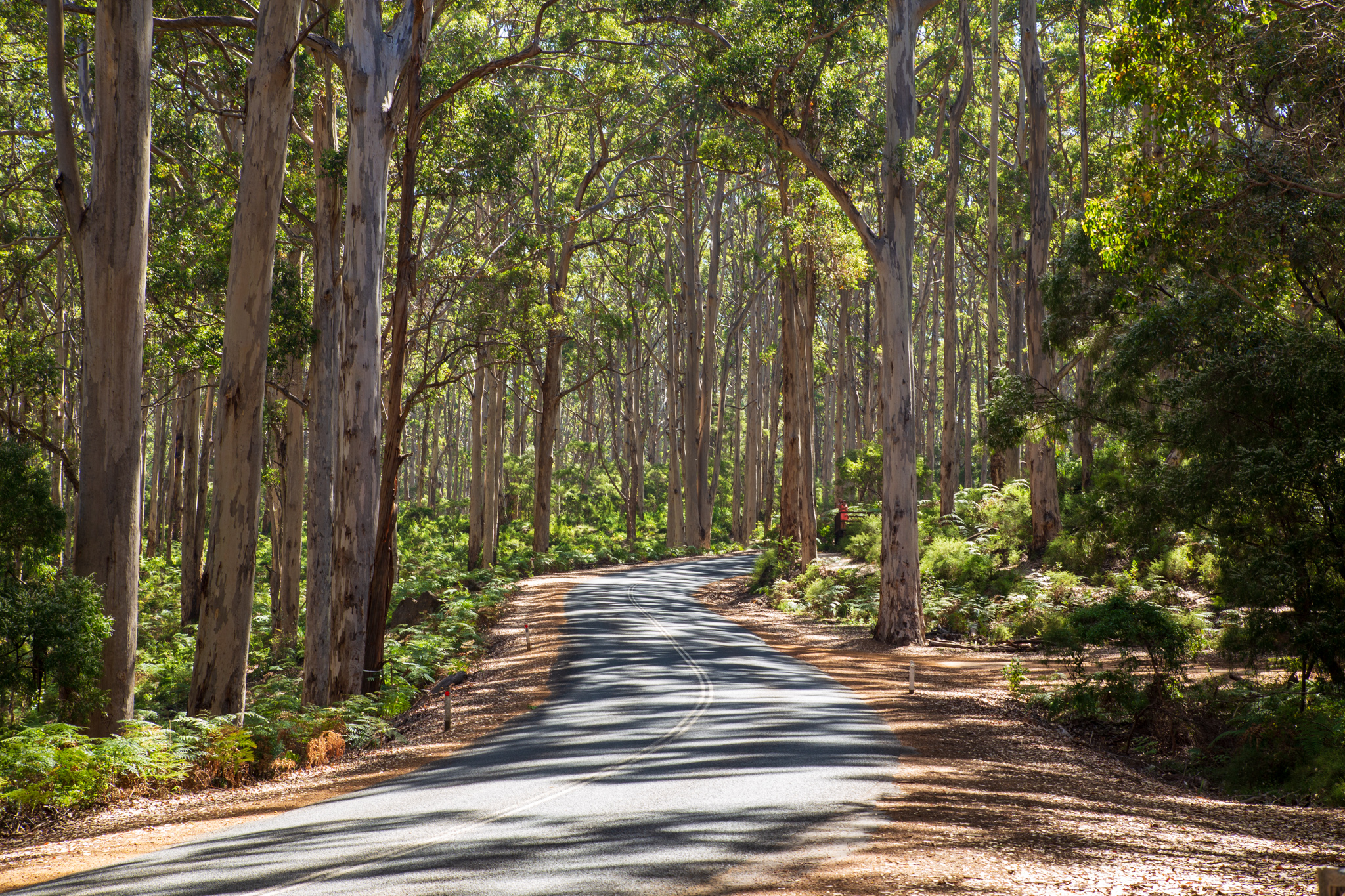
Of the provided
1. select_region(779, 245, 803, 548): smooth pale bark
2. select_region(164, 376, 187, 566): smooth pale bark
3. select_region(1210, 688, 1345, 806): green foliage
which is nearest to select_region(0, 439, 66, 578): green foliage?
select_region(164, 376, 187, 566): smooth pale bark

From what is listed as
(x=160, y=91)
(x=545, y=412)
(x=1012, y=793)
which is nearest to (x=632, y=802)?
(x=1012, y=793)

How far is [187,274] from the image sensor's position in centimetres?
1891

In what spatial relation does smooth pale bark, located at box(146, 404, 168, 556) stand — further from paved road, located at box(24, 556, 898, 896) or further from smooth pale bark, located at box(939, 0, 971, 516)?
paved road, located at box(24, 556, 898, 896)

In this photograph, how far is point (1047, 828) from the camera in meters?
6.77

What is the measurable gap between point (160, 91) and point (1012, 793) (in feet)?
73.2

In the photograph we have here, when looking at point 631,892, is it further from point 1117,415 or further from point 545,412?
point 545,412

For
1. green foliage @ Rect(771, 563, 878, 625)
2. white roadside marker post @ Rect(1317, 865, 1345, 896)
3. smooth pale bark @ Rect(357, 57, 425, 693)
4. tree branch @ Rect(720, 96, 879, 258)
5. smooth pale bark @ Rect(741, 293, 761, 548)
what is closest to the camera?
white roadside marker post @ Rect(1317, 865, 1345, 896)

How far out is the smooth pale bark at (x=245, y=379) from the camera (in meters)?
12.5

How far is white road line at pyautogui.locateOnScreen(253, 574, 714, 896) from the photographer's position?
18.4 ft

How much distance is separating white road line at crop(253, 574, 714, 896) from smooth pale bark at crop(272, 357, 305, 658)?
11.3 metres

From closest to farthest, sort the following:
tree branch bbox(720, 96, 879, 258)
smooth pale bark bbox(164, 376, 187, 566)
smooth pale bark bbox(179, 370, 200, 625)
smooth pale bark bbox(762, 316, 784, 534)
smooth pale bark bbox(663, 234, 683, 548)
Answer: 1. tree branch bbox(720, 96, 879, 258)
2. smooth pale bark bbox(179, 370, 200, 625)
3. smooth pale bark bbox(164, 376, 187, 566)
4. smooth pale bark bbox(663, 234, 683, 548)
5. smooth pale bark bbox(762, 316, 784, 534)

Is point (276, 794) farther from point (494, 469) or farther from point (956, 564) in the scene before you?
point (494, 469)

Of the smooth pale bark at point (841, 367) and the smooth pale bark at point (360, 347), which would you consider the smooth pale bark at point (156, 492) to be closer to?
the smooth pale bark at point (360, 347)

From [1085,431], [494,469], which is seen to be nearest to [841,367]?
[494,469]
